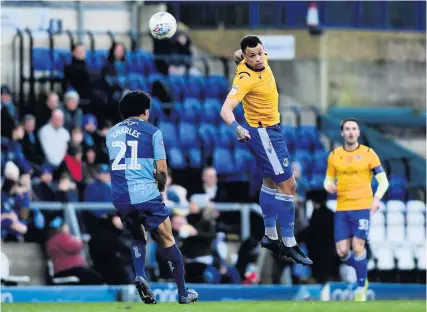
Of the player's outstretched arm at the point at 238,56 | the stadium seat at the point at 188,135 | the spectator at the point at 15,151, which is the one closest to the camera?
the player's outstretched arm at the point at 238,56

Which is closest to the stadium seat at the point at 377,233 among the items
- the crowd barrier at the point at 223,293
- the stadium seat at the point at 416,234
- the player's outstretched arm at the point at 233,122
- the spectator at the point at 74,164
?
the stadium seat at the point at 416,234

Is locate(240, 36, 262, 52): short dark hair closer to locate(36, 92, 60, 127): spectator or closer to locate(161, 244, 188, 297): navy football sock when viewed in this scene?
locate(161, 244, 188, 297): navy football sock

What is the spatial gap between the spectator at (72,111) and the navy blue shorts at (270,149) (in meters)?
8.53

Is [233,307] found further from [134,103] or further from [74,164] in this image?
[74,164]

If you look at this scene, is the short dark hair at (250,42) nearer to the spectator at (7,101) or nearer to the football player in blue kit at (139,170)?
the football player in blue kit at (139,170)

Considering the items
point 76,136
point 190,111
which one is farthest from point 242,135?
point 190,111

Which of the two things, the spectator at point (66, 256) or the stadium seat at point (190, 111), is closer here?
the spectator at point (66, 256)

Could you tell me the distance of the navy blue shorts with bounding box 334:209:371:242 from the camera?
20875 mm

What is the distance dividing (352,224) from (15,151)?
5730 millimetres

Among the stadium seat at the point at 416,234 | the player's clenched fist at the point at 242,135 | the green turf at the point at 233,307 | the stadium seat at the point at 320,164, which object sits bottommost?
the stadium seat at the point at 416,234

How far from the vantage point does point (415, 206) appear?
26.2 meters

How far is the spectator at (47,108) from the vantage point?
82.8ft

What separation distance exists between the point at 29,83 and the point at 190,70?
334 cm

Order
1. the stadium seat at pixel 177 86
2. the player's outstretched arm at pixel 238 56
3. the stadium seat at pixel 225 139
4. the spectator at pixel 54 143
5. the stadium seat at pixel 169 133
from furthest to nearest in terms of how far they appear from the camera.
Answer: the stadium seat at pixel 177 86, the stadium seat at pixel 225 139, the stadium seat at pixel 169 133, the spectator at pixel 54 143, the player's outstretched arm at pixel 238 56
